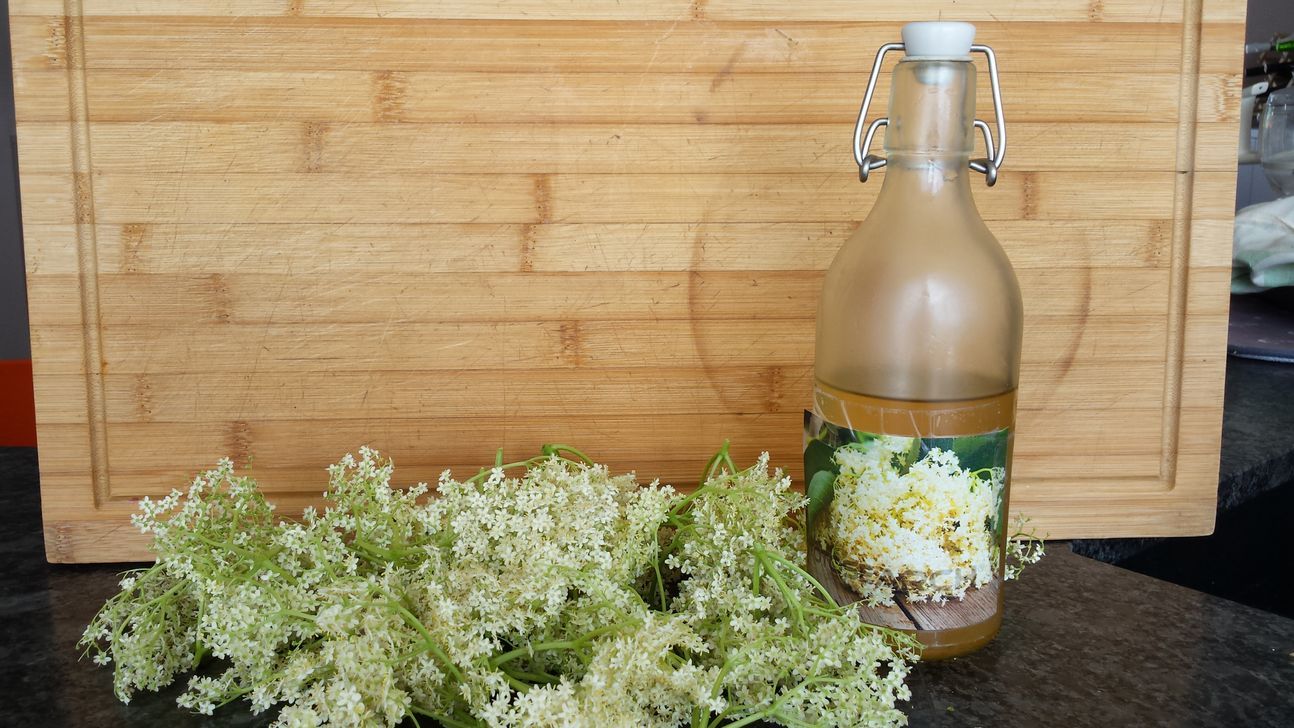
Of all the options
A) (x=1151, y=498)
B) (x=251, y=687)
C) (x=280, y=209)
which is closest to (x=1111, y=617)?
(x=1151, y=498)

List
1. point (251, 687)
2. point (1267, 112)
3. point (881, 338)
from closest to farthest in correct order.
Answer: point (251, 687) < point (881, 338) < point (1267, 112)

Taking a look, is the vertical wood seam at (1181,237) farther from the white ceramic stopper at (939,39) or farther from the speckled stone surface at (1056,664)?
the white ceramic stopper at (939,39)

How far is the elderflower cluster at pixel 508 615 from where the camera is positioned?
1.84 ft

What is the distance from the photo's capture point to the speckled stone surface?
2.15ft

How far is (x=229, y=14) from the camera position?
0.84m

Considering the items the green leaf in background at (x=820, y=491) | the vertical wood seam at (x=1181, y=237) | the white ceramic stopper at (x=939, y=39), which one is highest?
the white ceramic stopper at (x=939, y=39)

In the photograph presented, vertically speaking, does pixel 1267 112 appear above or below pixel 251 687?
above

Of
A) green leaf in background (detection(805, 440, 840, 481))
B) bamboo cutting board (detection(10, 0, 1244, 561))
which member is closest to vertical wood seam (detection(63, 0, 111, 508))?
bamboo cutting board (detection(10, 0, 1244, 561))

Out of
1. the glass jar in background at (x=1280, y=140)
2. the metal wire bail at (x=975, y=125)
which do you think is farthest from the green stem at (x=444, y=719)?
the glass jar in background at (x=1280, y=140)

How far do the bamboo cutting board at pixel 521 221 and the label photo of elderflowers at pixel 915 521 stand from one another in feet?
0.69

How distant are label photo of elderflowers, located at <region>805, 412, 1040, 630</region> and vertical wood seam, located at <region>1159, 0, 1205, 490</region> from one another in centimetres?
31

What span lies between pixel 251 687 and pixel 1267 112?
77.6 inches

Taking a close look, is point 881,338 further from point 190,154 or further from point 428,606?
point 190,154

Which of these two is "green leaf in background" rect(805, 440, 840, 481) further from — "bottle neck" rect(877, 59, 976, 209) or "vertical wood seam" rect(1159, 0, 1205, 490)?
"vertical wood seam" rect(1159, 0, 1205, 490)
